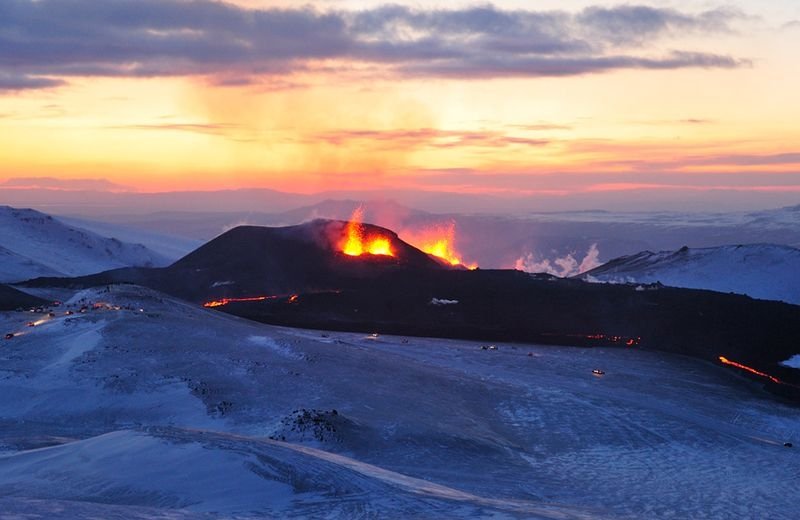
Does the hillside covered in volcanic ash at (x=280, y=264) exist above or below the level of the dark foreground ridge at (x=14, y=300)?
above

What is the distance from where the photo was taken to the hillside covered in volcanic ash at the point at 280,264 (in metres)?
93.1

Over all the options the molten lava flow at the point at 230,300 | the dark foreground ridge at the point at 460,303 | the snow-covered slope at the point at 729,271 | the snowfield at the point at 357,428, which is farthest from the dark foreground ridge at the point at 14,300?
the snow-covered slope at the point at 729,271

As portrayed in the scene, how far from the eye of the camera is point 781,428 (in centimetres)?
4725

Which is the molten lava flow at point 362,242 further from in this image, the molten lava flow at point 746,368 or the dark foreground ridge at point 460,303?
the molten lava flow at point 746,368

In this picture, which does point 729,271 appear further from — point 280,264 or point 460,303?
point 280,264

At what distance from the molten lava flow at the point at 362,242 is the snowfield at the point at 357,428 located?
128 feet

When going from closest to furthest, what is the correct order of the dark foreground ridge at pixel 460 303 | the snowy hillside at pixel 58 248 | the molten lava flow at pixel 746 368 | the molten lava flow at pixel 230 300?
the molten lava flow at pixel 746 368, the dark foreground ridge at pixel 460 303, the molten lava flow at pixel 230 300, the snowy hillside at pixel 58 248

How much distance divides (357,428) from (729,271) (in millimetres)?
76110

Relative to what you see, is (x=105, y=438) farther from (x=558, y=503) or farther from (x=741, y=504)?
(x=741, y=504)

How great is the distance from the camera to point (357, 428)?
126 ft

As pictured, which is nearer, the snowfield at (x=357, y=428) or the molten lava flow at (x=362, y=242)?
the snowfield at (x=357, y=428)

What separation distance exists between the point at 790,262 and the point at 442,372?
65.3 metres

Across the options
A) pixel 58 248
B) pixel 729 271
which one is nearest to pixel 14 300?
pixel 729 271

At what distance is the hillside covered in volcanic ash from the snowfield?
2637 centimetres
